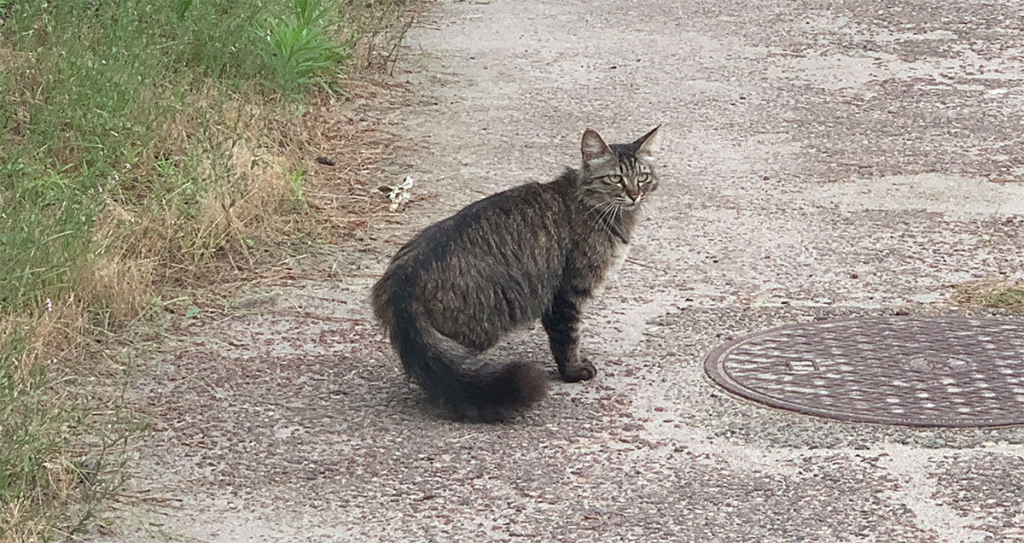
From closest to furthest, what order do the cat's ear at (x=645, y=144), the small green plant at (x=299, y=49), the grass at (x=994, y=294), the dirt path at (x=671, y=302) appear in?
the dirt path at (x=671, y=302) < the cat's ear at (x=645, y=144) < the grass at (x=994, y=294) < the small green plant at (x=299, y=49)

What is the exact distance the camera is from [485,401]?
15.1ft

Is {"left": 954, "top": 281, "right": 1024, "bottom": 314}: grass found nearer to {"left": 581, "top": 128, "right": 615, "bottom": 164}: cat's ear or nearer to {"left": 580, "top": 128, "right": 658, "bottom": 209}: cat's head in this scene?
{"left": 580, "top": 128, "right": 658, "bottom": 209}: cat's head

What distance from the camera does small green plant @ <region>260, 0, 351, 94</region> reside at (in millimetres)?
7445

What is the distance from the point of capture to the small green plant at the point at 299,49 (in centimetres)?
745

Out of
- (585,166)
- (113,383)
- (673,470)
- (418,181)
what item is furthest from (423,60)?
(673,470)

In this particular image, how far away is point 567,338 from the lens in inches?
197

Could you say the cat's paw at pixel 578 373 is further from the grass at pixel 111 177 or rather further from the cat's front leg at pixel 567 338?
the grass at pixel 111 177

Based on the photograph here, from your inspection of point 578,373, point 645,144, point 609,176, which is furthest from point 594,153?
point 578,373

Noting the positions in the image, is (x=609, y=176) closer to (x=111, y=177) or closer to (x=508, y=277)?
(x=508, y=277)

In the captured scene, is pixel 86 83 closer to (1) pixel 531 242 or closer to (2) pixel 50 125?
(2) pixel 50 125

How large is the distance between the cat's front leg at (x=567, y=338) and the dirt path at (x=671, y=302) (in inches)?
2.8

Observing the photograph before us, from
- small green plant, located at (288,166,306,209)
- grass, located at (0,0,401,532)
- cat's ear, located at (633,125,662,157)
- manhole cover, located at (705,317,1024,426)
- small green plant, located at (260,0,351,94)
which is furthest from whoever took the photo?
small green plant, located at (260,0,351,94)

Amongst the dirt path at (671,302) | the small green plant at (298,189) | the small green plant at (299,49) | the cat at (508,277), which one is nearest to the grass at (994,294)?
the dirt path at (671,302)

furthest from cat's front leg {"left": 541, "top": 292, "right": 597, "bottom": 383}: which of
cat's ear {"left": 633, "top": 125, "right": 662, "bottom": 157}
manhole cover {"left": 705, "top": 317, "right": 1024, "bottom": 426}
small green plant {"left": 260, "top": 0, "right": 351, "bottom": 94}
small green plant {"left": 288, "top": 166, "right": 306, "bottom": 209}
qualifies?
small green plant {"left": 260, "top": 0, "right": 351, "bottom": 94}
